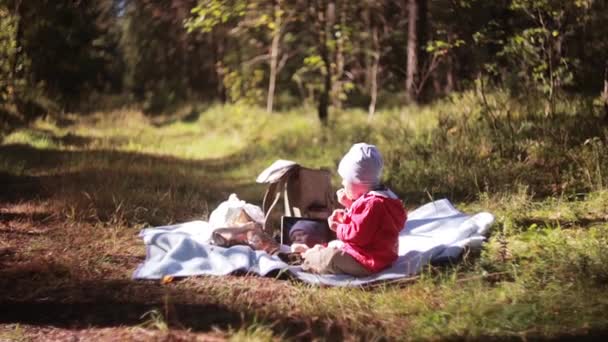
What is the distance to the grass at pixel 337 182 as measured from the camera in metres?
3.79

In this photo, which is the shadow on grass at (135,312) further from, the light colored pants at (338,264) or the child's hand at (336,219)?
the child's hand at (336,219)

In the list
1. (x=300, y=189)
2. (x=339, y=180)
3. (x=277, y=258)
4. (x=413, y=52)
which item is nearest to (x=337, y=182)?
(x=339, y=180)

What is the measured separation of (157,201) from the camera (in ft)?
23.4

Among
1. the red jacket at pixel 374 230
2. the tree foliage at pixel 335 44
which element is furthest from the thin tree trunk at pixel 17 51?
the red jacket at pixel 374 230

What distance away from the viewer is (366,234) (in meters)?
4.62

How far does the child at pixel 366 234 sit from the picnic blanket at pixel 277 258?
0.07m

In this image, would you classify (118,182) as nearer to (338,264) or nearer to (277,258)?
(277,258)

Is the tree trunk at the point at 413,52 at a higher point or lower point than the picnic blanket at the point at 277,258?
higher

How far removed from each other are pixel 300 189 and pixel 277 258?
1.05 metres

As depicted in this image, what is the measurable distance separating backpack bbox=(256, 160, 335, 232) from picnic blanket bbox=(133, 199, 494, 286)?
25.7 inches

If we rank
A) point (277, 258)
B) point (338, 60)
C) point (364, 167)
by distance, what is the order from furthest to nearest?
1. point (338, 60)
2. point (277, 258)
3. point (364, 167)

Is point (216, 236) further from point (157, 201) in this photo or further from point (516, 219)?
point (516, 219)

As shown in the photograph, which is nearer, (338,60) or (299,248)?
(299,248)

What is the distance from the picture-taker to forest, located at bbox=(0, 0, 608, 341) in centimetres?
387
